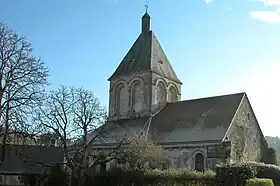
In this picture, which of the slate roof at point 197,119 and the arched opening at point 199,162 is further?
the slate roof at point 197,119

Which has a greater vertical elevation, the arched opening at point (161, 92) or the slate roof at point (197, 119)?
the arched opening at point (161, 92)

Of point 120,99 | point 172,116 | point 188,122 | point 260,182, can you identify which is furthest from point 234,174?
point 120,99

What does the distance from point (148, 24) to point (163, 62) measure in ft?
17.1

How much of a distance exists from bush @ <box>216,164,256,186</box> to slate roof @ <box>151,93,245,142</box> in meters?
8.12

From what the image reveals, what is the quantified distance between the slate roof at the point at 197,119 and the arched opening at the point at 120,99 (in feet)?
16.8

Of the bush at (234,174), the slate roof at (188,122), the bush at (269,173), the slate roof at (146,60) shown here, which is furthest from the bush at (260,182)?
the slate roof at (146,60)

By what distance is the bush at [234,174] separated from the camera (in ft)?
68.4

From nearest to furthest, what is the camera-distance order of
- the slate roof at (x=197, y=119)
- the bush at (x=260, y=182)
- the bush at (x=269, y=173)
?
the bush at (x=260, y=182)
the bush at (x=269, y=173)
the slate roof at (x=197, y=119)

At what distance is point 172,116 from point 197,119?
11.6 ft

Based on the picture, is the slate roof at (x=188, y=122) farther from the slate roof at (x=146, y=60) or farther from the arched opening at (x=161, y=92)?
the slate roof at (x=146, y=60)

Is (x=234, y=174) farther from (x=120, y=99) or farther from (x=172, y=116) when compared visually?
(x=120, y=99)

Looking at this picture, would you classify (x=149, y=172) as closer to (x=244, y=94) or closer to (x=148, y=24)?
(x=244, y=94)

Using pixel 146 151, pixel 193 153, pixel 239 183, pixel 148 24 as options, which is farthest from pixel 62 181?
pixel 148 24

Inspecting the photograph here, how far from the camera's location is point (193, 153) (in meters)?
31.3
